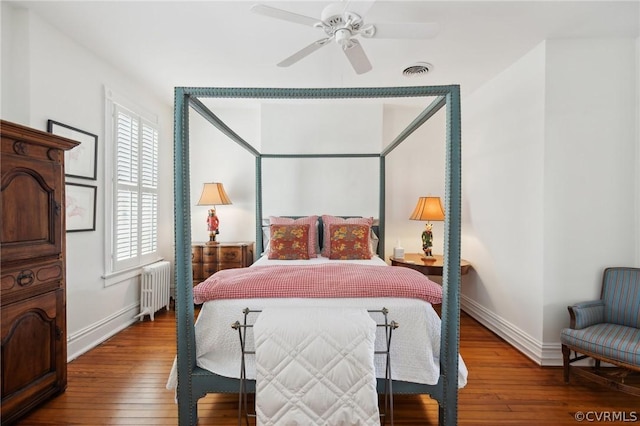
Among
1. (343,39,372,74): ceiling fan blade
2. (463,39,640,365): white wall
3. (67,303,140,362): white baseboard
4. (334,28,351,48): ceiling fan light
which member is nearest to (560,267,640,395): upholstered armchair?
(463,39,640,365): white wall

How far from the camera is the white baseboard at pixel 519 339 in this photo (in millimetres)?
2477

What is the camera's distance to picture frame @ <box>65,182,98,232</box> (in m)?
2.55

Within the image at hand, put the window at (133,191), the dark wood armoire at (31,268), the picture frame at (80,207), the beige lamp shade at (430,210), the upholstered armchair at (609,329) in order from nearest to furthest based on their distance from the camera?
the dark wood armoire at (31,268) → the upholstered armchair at (609,329) → the picture frame at (80,207) → the window at (133,191) → the beige lamp shade at (430,210)

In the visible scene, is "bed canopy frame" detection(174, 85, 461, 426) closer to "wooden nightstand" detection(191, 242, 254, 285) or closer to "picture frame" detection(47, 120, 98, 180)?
"picture frame" detection(47, 120, 98, 180)

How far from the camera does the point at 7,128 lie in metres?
1.67

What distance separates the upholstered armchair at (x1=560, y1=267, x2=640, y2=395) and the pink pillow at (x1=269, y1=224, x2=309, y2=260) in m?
2.23

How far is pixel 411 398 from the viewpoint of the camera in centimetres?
207

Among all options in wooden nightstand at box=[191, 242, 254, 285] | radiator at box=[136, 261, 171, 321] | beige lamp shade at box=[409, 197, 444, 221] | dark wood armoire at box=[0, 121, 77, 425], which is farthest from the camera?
wooden nightstand at box=[191, 242, 254, 285]

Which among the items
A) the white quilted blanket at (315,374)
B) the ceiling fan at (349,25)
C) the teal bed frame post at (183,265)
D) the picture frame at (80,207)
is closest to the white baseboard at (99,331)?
the picture frame at (80,207)

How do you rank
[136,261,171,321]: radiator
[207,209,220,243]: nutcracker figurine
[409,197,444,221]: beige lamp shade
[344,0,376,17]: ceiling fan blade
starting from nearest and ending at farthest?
1. [344,0,376,17]: ceiling fan blade
2. [136,261,171,321]: radiator
3. [409,197,444,221]: beige lamp shade
4. [207,209,220,243]: nutcracker figurine

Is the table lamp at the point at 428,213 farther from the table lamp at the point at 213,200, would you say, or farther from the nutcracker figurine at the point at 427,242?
the table lamp at the point at 213,200

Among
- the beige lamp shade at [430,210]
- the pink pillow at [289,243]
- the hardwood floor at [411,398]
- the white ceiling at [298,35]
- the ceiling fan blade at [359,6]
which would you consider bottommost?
the hardwood floor at [411,398]

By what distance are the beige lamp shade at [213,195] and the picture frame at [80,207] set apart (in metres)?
1.17

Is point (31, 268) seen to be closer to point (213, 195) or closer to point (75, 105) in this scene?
point (75, 105)
